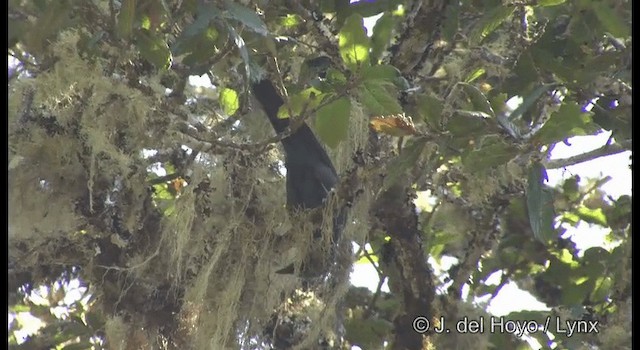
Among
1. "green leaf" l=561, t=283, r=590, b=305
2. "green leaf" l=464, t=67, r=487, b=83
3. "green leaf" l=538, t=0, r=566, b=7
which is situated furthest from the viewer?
"green leaf" l=561, t=283, r=590, b=305

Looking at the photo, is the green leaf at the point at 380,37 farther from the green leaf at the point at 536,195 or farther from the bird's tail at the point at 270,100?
the green leaf at the point at 536,195

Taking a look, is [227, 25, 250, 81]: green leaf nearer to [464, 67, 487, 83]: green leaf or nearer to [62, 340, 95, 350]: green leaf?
[464, 67, 487, 83]: green leaf

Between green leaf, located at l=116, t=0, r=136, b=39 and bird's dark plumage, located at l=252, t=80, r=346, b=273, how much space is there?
0.39 meters

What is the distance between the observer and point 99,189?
1.95m

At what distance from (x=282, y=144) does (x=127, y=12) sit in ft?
1.67

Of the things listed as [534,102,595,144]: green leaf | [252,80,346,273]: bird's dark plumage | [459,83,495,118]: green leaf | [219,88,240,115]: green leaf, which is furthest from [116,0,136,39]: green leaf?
[534,102,595,144]: green leaf

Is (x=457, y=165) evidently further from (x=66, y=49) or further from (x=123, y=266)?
(x=66, y=49)

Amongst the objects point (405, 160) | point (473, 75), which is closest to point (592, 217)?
point (473, 75)

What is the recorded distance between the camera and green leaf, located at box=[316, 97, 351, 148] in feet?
5.70

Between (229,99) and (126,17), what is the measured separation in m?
0.56

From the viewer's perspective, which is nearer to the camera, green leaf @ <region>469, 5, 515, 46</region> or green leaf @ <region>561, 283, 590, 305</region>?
green leaf @ <region>469, 5, 515, 46</region>

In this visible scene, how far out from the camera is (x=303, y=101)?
74.2 inches

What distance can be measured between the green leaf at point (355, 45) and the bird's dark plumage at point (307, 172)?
29 centimetres

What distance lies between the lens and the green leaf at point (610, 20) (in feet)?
6.27
